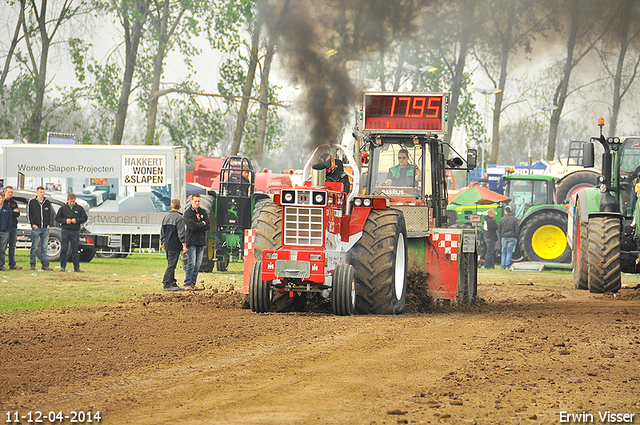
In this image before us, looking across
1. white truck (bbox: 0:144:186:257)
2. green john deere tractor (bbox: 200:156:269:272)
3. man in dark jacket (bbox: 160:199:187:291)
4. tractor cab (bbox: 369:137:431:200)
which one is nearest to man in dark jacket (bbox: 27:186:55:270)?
white truck (bbox: 0:144:186:257)

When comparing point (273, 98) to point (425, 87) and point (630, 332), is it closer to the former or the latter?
point (425, 87)

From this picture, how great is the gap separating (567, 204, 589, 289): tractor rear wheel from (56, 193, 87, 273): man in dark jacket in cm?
1076

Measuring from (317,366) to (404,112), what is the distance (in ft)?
20.9

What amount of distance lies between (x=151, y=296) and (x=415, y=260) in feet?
14.5

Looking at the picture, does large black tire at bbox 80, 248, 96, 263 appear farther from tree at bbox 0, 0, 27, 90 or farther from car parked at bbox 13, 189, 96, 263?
tree at bbox 0, 0, 27, 90

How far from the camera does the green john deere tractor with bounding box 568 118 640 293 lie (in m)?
13.8

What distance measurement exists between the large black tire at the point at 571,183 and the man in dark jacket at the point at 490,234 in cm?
277

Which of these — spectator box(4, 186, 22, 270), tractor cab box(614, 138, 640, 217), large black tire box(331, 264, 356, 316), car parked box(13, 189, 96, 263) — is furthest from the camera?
car parked box(13, 189, 96, 263)

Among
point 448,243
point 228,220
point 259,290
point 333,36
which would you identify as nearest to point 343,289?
point 259,290

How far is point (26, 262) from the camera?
20875 mm

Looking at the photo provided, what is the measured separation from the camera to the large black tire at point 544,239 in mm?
23422

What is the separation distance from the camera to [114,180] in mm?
22688

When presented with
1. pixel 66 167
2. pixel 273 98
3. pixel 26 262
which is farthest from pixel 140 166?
pixel 273 98

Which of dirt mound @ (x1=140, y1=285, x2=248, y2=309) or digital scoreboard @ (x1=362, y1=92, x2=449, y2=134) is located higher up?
digital scoreboard @ (x1=362, y1=92, x2=449, y2=134)
